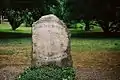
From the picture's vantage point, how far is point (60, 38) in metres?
9.35

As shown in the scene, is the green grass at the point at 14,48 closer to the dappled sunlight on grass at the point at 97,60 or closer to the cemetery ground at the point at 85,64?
the cemetery ground at the point at 85,64

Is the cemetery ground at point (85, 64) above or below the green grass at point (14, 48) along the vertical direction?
above

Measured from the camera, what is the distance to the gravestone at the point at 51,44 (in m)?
9.34

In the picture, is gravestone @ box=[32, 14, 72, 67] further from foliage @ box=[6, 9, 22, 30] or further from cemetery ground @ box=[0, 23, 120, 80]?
foliage @ box=[6, 9, 22, 30]

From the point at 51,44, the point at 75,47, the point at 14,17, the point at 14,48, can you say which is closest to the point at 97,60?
the point at 51,44

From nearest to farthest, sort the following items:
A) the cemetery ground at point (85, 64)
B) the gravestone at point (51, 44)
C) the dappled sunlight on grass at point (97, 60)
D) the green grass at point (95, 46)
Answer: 1. the gravestone at point (51, 44)
2. the cemetery ground at point (85, 64)
3. the dappled sunlight on grass at point (97, 60)
4. the green grass at point (95, 46)


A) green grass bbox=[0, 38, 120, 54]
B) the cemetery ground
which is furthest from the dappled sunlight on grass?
green grass bbox=[0, 38, 120, 54]

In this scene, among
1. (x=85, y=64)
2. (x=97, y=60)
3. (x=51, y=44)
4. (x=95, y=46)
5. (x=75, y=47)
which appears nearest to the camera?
(x=51, y=44)

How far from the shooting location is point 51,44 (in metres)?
9.35

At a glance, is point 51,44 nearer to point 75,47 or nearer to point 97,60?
point 97,60

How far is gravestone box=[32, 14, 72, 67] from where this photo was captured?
9.34 m

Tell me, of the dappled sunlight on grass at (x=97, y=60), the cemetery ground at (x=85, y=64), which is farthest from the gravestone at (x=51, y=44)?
the dappled sunlight on grass at (x=97, y=60)

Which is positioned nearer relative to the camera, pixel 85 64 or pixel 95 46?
pixel 85 64

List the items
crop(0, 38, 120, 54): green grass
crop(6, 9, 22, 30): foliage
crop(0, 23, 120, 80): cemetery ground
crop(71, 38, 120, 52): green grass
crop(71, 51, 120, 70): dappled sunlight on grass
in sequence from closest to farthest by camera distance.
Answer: crop(0, 23, 120, 80): cemetery ground < crop(71, 51, 120, 70): dappled sunlight on grass < crop(0, 38, 120, 54): green grass < crop(71, 38, 120, 52): green grass < crop(6, 9, 22, 30): foliage
